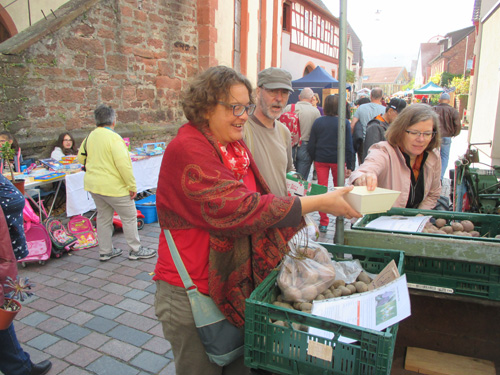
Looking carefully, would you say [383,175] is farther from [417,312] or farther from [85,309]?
[85,309]

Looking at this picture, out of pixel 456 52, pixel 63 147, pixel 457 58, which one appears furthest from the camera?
pixel 456 52

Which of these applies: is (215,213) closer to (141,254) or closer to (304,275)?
(304,275)

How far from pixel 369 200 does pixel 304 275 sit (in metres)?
0.44

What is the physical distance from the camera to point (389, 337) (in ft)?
4.10

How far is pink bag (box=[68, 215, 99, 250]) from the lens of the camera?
17.5ft

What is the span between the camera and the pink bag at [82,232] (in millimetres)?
5324

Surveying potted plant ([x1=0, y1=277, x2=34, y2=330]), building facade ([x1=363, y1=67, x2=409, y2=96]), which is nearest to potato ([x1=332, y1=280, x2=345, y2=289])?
potted plant ([x1=0, y1=277, x2=34, y2=330])

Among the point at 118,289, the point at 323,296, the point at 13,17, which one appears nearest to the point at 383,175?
the point at 323,296

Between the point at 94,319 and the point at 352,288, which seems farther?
the point at 94,319

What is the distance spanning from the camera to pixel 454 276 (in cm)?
202

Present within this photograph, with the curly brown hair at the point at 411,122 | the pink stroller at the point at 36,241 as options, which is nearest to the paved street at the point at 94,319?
the pink stroller at the point at 36,241

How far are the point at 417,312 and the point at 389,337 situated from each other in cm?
124

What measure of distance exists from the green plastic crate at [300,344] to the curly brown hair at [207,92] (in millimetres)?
745

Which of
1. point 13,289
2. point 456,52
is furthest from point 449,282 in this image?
point 456,52
